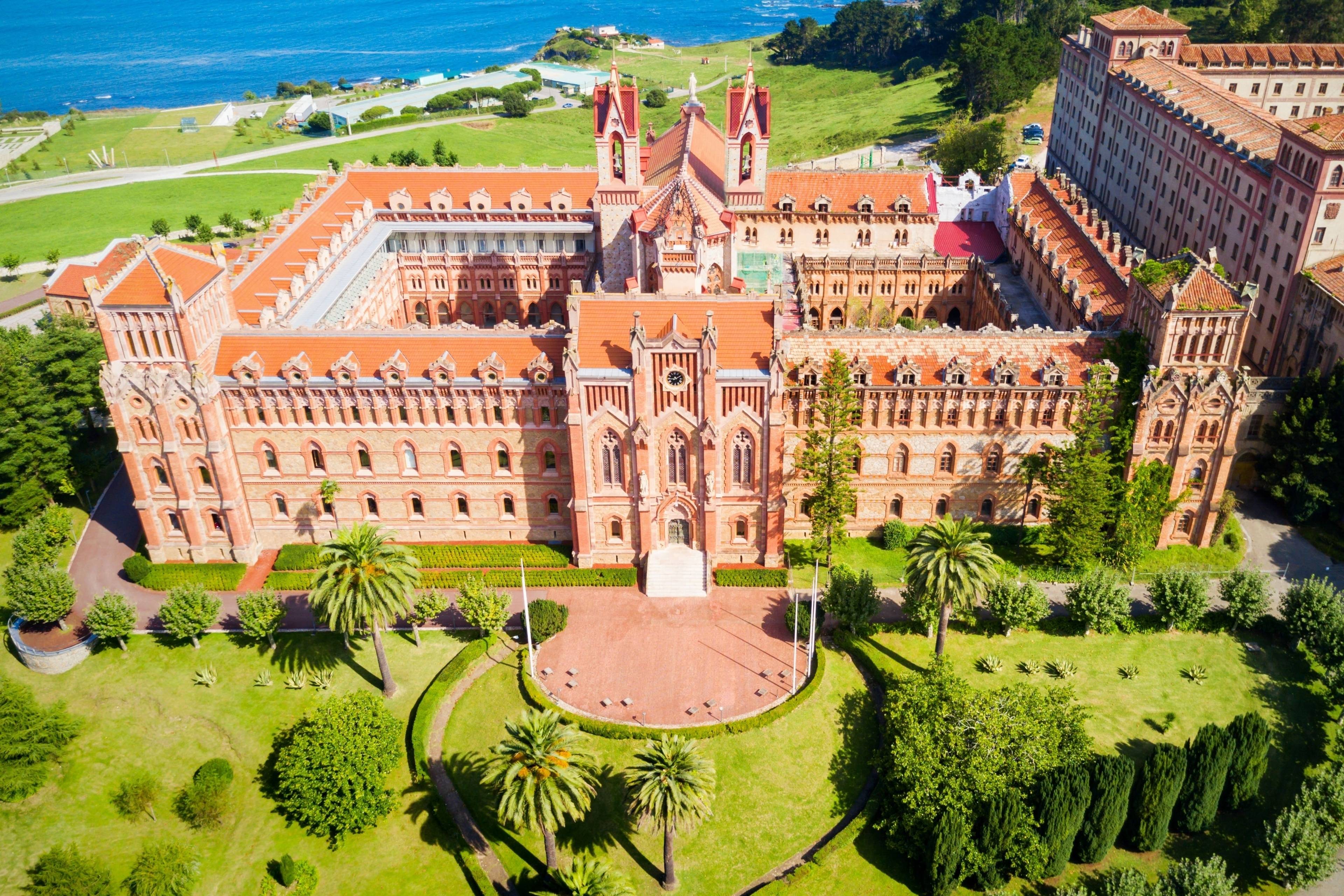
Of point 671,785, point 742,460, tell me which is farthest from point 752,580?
point 671,785

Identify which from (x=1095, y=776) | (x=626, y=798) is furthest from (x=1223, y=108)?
(x=626, y=798)

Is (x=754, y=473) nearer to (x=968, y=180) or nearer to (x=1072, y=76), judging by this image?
(x=968, y=180)

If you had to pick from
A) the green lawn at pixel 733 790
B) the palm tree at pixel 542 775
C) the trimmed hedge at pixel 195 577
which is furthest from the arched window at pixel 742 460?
the trimmed hedge at pixel 195 577

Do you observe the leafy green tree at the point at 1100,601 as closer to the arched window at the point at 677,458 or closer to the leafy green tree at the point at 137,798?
the arched window at the point at 677,458

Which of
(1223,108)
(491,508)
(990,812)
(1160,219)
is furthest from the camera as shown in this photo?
Result: (1160,219)

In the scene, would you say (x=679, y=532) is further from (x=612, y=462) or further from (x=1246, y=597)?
(x=1246, y=597)

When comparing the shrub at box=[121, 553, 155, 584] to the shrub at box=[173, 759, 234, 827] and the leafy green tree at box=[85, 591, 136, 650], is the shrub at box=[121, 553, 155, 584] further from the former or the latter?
the shrub at box=[173, 759, 234, 827]

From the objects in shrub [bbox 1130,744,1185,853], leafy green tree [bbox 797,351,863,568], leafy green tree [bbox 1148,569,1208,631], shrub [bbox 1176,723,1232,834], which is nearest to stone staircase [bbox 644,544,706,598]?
leafy green tree [bbox 797,351,863,568]
